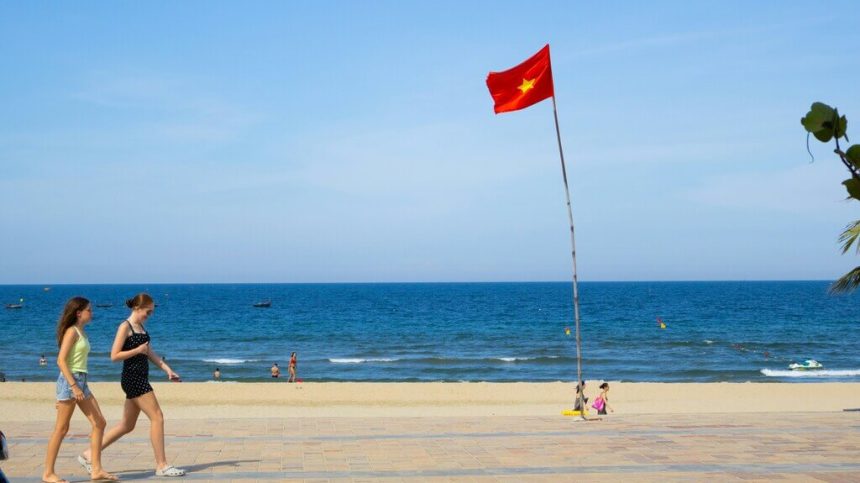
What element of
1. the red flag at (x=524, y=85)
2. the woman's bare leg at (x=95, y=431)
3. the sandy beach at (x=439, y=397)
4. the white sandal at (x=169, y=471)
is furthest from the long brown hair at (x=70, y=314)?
the sandy beach at (x=439, y=397)

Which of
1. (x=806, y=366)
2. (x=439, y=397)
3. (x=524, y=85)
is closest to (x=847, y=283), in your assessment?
(x=524, y=85)

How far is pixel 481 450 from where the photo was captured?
10.1 m

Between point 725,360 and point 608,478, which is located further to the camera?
point 725,360

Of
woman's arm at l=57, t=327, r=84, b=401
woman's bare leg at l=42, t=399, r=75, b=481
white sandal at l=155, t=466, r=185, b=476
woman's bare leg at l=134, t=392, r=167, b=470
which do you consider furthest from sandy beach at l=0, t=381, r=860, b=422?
woman's arm at l=57, t=327, r=84, b=401

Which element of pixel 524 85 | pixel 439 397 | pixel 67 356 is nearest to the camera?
pixel 67 356

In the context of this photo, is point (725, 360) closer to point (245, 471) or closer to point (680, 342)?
point (680, 342)

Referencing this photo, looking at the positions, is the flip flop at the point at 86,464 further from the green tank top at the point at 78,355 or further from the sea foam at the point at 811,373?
the sea foam at the point at 811,373

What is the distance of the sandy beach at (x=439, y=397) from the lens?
922 inches

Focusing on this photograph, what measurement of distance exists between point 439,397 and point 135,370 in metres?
21.0

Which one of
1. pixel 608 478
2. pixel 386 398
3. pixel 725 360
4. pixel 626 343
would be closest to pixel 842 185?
pixel 608 478

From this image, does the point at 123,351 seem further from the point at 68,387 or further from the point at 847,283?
the point at 847,283

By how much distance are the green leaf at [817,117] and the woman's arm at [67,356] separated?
665 cm

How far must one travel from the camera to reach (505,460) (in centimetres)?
938

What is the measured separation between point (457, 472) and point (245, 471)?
2.00m
